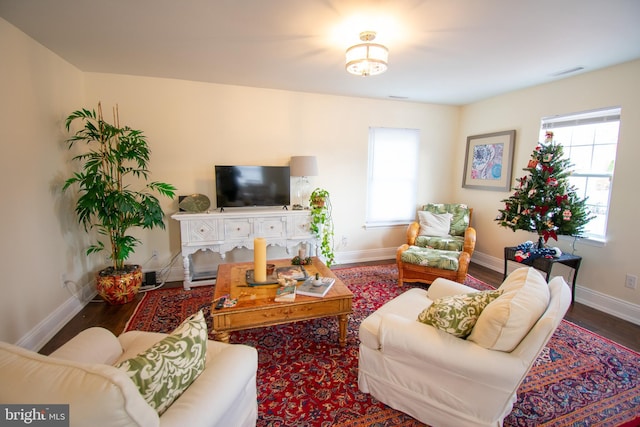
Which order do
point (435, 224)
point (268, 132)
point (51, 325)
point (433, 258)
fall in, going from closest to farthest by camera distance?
point (51, 325) → point (433, 258) → point (268, 132) → point (435, 224)

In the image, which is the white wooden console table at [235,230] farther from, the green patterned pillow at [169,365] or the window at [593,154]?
the window at [593,154]

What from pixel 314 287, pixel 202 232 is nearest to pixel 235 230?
pixel 202 232

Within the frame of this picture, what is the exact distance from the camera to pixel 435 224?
4.12m

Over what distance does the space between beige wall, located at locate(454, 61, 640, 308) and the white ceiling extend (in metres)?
0.21

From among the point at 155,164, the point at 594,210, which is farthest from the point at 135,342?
the point at 594,210

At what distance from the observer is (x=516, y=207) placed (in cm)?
331

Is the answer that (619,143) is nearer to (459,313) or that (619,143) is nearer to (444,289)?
(444,289)

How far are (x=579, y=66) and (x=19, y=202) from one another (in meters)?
5.12

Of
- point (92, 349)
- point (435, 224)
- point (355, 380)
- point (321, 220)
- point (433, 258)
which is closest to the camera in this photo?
point (92, 349)

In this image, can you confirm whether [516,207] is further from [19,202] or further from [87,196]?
[19,202]

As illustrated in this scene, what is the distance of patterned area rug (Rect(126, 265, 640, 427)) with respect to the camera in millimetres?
1646

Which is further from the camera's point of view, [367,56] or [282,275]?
[282,275]

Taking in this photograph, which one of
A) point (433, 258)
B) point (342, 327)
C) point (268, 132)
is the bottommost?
point (342, 327)

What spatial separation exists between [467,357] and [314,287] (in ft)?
3.69
